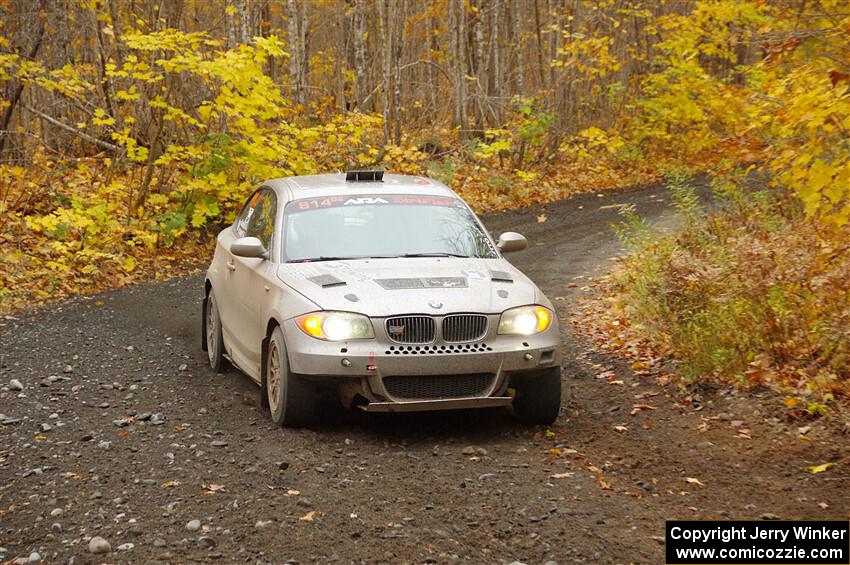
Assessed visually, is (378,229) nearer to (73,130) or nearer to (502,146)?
(73,130)

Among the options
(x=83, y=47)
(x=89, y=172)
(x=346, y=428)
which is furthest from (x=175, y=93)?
(x=346, y=428)

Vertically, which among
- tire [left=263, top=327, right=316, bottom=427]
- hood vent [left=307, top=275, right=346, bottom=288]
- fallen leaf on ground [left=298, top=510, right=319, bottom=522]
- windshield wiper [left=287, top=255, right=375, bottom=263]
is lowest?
fallen leaf on ground [left=298, top=510, right=319, bottom=522]

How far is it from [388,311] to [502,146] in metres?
15.8

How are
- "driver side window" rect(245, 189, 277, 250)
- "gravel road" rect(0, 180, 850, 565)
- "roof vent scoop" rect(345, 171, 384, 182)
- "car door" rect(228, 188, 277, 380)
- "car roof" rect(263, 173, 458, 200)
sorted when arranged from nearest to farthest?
1. "gravel road" rect(0, 180, 850, 565)
2. "car door" rect(228, 188, 277, 380)
3. "driver side window" rect(245, 189, 277, 250)
4. "car roof" rect(263, 173, 458, 200)
5. "roof vent scoop" rect(345, 171, 384, 182)

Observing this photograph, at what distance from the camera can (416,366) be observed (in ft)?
22.2

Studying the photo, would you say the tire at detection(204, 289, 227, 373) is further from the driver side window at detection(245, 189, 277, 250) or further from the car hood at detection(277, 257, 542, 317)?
the car hood at detection(277, 257, 542, 317)

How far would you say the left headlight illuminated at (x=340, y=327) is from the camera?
22.3 feet

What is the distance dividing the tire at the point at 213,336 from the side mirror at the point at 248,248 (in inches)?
62.7

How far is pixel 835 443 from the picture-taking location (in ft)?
22.0

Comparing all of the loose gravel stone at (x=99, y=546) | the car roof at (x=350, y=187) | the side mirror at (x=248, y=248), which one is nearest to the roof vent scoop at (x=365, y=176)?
the car roof at (x=350, y=187)

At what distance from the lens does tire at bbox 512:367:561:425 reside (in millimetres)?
7219

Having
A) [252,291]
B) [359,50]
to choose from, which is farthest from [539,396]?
[359,50]

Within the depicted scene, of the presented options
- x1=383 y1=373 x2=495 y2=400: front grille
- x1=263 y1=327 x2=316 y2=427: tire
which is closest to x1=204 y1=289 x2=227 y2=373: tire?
x1=263 y1=327 x2=316 y2=427: tire

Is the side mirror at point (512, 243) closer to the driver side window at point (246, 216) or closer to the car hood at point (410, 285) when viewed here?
the car hood at point (410, 285)
